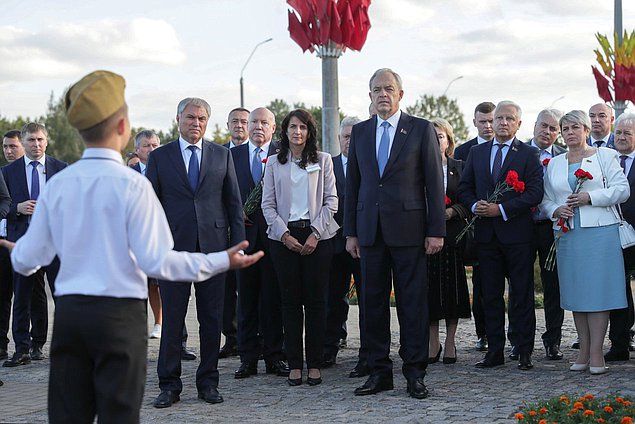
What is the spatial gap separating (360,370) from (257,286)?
1.31m

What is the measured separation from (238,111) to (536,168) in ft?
10.2

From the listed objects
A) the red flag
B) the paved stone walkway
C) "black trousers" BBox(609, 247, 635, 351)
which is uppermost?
the red flag

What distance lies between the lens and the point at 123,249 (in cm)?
418

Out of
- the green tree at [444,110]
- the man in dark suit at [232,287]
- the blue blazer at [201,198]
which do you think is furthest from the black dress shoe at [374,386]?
the green tree at [444,110]

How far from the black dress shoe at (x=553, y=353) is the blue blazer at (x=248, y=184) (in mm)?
2969

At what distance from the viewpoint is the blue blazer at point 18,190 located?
1004 centimetres

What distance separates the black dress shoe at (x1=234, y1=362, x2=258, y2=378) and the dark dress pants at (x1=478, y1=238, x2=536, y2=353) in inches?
86.3

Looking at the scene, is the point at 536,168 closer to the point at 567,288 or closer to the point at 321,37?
the point at 567,288

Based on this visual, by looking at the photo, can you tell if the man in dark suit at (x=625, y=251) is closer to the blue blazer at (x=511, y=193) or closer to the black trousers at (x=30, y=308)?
the blue blazer at (x=511, y=193)

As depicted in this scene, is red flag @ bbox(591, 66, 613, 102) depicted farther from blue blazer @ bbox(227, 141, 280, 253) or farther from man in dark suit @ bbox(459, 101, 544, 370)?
blue blazer @ bbox(227, 141, 280, 253)

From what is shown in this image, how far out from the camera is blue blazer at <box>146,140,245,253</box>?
777cm

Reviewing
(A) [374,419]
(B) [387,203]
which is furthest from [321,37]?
(A) [374,419]

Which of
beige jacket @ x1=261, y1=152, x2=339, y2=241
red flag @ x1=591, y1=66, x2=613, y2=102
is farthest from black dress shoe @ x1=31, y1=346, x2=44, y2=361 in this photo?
red flag @ x1=591, y1=66, x2=613, y2=102

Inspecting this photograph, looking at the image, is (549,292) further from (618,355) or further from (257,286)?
(257,286)
